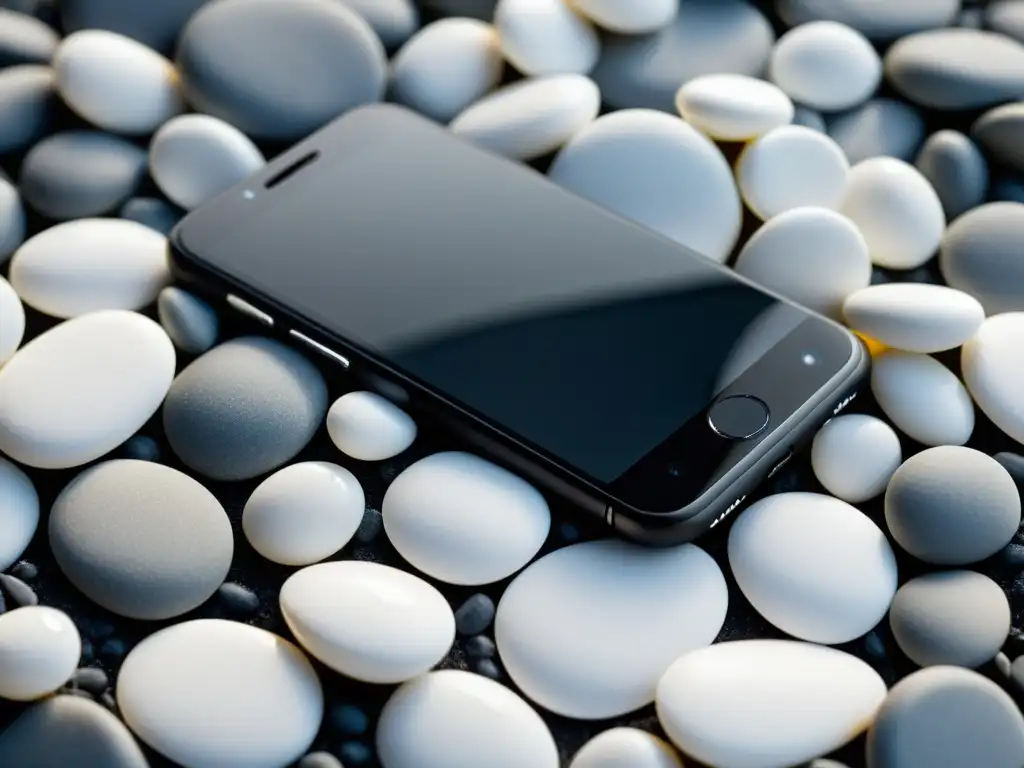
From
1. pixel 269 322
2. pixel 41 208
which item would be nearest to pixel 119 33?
pixel 41 208

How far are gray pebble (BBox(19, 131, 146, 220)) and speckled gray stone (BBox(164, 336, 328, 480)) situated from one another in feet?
0.41

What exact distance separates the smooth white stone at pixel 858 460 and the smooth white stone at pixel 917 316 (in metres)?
0.04

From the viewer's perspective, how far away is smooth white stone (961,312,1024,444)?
1.75ft

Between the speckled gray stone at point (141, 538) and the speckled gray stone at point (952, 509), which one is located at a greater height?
the speckled gray stone at point (952, 509)

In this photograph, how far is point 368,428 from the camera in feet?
1.73

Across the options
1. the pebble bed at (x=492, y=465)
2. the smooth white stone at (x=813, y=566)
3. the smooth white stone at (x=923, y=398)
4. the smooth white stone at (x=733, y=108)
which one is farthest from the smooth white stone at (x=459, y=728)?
the smooth white stone at (x=733, y=108)

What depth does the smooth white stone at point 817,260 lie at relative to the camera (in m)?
0.58

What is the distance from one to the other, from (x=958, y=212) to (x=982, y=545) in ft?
0.66

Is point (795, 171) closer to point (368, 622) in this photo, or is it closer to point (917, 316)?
point (917, 316)

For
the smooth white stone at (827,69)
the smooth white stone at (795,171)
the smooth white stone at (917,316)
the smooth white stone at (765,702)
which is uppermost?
the smooth white stone at (827,69)

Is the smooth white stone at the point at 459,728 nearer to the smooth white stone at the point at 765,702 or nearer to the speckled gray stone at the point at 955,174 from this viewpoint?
the smooth white stone at the point at 765,702

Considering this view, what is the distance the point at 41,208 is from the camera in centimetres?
63

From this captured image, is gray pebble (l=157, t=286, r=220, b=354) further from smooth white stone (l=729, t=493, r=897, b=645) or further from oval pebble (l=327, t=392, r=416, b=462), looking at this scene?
smooth white stone (l=729, t=493, r=897, b=645)

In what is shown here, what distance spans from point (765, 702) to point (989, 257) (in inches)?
10.1
